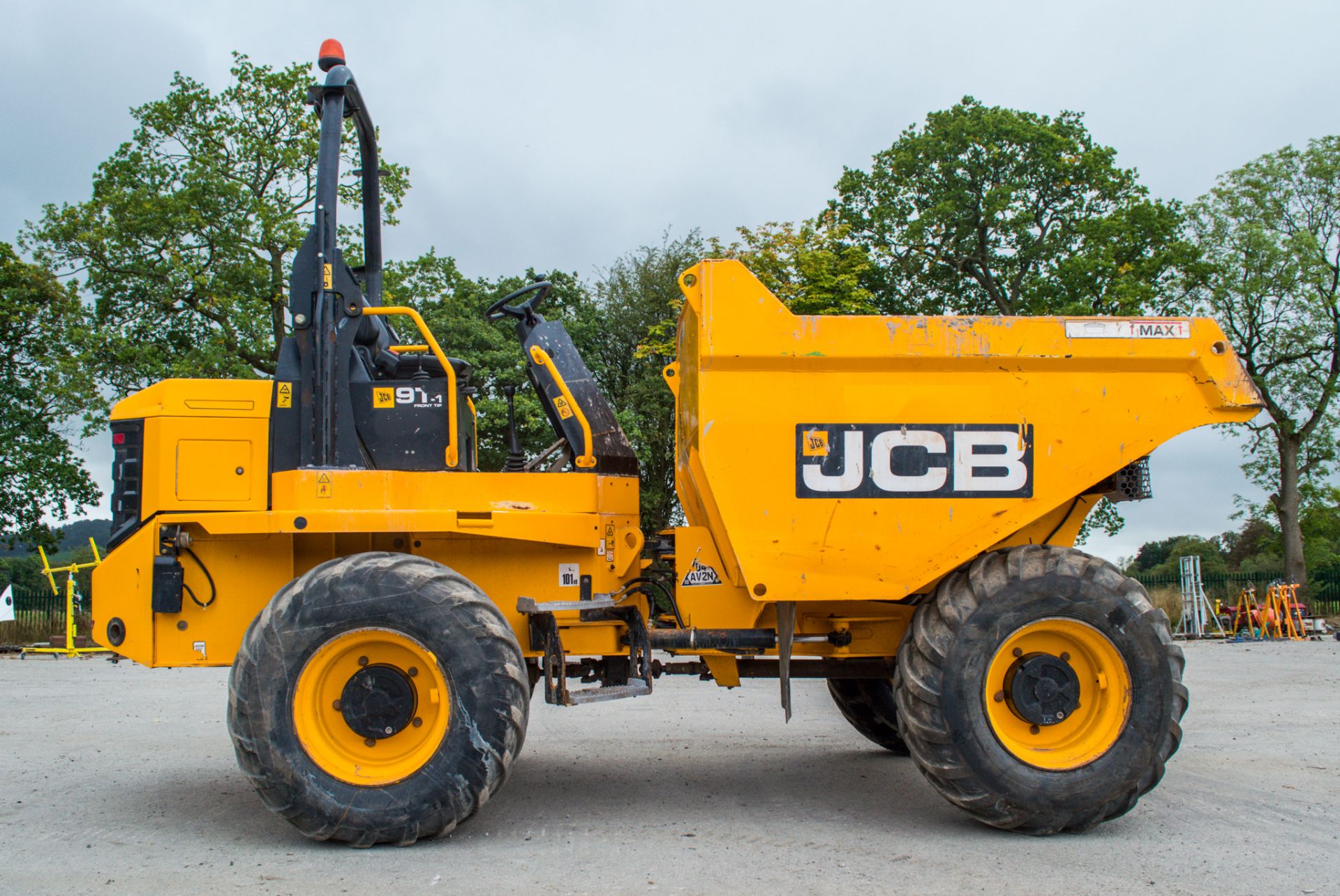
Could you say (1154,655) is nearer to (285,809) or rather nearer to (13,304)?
(285,809)

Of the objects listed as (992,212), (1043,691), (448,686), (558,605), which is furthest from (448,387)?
(992,212)

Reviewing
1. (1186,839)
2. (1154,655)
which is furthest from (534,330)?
(1186,839)

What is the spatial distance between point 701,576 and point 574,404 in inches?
51.3

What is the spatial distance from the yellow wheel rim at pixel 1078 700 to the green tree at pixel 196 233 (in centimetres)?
2009

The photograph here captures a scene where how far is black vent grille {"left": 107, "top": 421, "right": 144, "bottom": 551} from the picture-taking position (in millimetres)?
6102

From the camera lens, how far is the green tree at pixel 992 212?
3309 centimetres

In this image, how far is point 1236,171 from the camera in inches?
1372

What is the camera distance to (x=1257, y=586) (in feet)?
106

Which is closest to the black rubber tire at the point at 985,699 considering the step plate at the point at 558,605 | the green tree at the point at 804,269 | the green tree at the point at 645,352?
the step plate at the point at 558,605

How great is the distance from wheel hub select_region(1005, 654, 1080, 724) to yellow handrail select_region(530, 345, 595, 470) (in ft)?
8.81

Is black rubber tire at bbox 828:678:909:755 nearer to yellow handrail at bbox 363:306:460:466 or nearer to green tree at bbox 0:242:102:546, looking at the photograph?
yellow handrail at bbox 363:306:460:466

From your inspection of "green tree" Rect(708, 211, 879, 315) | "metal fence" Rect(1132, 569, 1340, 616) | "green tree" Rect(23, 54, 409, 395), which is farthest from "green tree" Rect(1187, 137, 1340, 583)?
"green tree" Rect(23, 54, 409, 395)

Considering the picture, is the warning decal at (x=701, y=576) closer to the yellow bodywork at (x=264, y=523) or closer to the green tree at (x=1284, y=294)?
the yellow bodywork at (x=264, y=523)

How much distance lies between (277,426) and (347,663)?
143 centimetres
